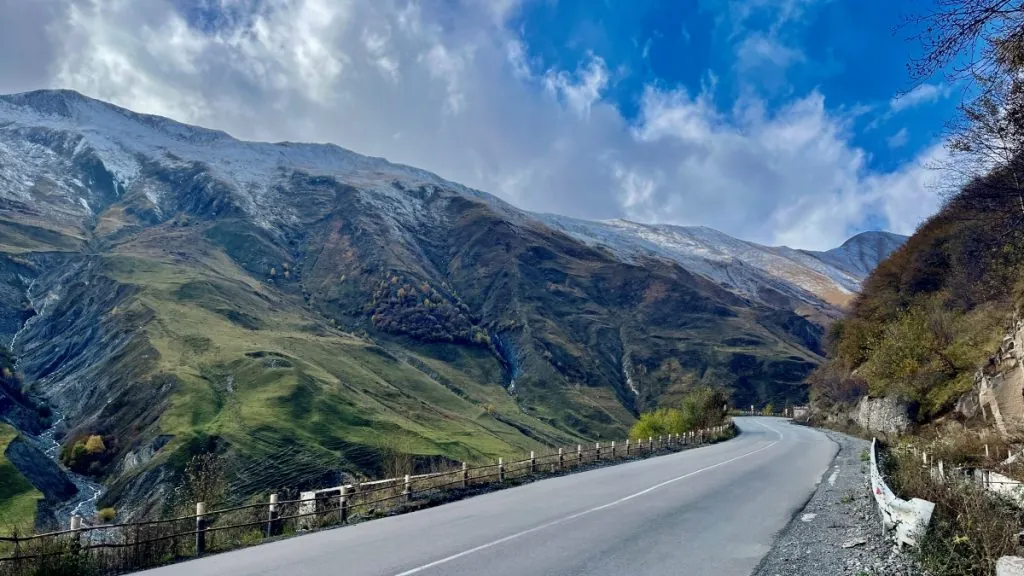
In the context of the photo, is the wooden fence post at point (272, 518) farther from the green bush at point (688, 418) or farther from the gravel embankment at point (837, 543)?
the green bush at point (688, 418)

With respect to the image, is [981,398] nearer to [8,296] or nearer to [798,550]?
[798,550]

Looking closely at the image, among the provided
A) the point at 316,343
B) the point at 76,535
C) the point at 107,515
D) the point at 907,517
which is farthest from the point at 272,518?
the point at 316,343

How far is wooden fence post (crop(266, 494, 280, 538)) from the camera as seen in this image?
12.9 meters

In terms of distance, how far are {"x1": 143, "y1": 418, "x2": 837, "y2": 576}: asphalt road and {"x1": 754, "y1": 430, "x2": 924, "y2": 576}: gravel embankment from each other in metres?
0.33

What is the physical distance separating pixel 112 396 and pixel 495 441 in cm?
4932

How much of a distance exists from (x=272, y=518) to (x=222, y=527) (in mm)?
1221

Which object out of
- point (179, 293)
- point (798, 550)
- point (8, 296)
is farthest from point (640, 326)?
point (798, 550)

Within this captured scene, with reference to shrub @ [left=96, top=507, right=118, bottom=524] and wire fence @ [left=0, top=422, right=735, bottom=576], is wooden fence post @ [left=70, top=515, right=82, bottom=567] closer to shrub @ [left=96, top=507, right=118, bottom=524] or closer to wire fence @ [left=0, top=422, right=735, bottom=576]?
wire fence @ [left=0, top=422, right=735, bottom=576]

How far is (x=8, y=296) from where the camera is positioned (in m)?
117

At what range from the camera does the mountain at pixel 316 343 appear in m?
66.9

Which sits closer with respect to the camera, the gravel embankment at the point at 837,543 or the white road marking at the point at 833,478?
the gravel embankment at the point at 837,543

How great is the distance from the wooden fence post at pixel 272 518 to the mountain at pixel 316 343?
46000 mm

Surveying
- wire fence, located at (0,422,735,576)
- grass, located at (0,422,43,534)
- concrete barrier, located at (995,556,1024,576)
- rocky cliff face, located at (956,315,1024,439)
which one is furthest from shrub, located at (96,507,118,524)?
concrete barrier, located at (995,556,1024,576)

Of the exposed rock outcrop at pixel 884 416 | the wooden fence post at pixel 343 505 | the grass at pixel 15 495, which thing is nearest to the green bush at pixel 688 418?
the exposed rock outcrop at pixel 884 416
